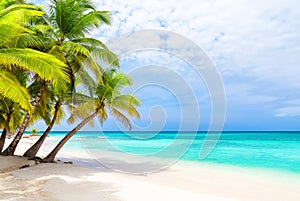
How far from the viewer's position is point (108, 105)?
11.7m

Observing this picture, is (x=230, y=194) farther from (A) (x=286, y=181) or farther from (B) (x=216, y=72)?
(A) (x=286, y=181)

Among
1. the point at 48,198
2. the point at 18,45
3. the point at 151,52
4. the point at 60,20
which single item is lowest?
the point at 48,198

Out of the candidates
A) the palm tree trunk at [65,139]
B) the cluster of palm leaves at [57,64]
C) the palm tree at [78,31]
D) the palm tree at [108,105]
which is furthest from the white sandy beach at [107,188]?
the palm tree at [78,31]

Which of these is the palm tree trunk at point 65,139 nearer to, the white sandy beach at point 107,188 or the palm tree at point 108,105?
the palm tree at point 108,105

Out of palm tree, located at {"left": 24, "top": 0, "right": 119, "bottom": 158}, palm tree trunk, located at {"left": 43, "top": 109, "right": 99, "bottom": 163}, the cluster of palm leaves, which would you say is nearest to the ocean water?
the cluster of palm leaves

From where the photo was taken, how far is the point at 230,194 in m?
7.23

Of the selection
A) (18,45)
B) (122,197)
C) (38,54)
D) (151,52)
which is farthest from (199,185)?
(18,45)

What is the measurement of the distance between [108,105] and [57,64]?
5.71 m

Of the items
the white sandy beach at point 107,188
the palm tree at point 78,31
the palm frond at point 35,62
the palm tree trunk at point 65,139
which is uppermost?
the palm tree at point 78,31

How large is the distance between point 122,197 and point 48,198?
1.42 metres

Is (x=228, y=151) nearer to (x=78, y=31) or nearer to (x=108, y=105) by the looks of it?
(x=108, y=105)

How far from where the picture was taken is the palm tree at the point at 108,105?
1086cm

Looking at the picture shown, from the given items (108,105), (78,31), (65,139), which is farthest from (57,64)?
(108,105)

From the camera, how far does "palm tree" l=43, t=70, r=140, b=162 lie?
35.6ft
